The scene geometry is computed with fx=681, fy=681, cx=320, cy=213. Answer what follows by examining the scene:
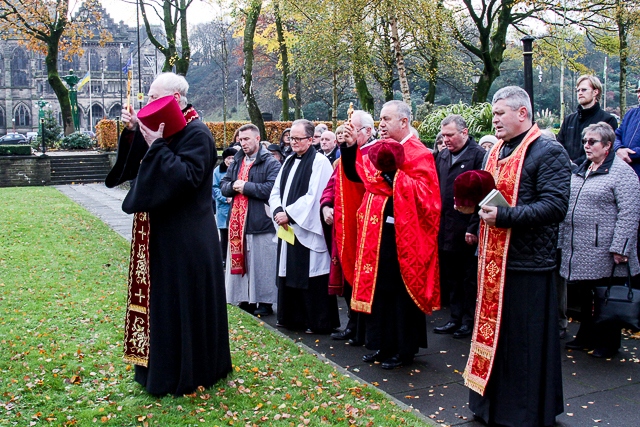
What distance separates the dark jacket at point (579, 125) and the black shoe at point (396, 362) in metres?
3.18

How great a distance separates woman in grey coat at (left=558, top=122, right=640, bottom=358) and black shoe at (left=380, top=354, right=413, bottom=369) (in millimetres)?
1673

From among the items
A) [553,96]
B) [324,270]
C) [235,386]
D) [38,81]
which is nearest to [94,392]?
[235,386]

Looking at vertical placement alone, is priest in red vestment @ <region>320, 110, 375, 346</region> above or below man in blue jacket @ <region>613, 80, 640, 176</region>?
below

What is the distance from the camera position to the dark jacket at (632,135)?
7246 millimetres

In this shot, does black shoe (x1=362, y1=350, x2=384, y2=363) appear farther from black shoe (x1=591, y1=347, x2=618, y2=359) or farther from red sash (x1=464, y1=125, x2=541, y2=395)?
black shoe (x1=591, y1=347, x2=618, y2=359)

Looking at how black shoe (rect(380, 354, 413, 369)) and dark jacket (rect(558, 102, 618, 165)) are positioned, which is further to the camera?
dark jacket (rect(558, 102, 618, 165))

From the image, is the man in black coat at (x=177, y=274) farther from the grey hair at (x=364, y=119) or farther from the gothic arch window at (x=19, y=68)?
the gothic arch window at (x=19, y=68)

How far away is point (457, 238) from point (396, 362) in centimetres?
182

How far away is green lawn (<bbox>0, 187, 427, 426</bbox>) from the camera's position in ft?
15.4

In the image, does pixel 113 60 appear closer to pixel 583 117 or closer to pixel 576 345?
pixel 583 117

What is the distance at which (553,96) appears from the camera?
160 feet

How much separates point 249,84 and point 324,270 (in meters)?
22.8

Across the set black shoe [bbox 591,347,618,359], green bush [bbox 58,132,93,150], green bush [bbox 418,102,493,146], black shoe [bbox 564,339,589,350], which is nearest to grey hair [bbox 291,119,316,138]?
black shoe [bbox 564,339,589,350]

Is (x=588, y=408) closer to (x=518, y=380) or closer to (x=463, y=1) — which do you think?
(x=518, y=380)
